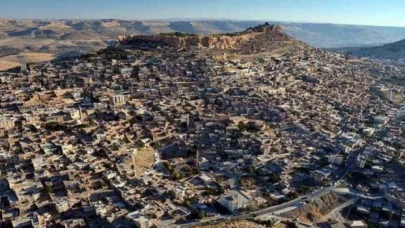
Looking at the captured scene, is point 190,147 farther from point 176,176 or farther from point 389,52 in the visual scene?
point 389,52

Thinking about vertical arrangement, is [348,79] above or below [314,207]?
above

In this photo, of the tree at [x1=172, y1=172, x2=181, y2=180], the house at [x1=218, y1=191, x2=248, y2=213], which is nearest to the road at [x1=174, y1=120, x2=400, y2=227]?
the house at [x1=218, y1=191, x2=248, y2=213]

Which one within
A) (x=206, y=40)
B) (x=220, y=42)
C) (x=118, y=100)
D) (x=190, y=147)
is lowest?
(x=190, y=147)

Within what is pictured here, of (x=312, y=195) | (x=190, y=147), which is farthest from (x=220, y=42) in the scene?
(x=312, y=195)

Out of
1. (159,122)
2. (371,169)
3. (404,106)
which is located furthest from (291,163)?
(404,106)

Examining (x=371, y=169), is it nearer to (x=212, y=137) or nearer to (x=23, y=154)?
(x=212, y=137)

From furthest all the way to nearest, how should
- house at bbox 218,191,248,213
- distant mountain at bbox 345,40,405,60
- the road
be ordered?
distant mountain at bbox 345,40,405,60
house at bbox 218,191,248,213
the road

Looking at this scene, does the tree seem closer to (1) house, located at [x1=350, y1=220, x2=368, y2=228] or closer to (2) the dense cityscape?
(2) the dense cityscape

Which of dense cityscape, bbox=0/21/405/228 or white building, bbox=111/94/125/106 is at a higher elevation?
white building, bbox=111/94/125/106
